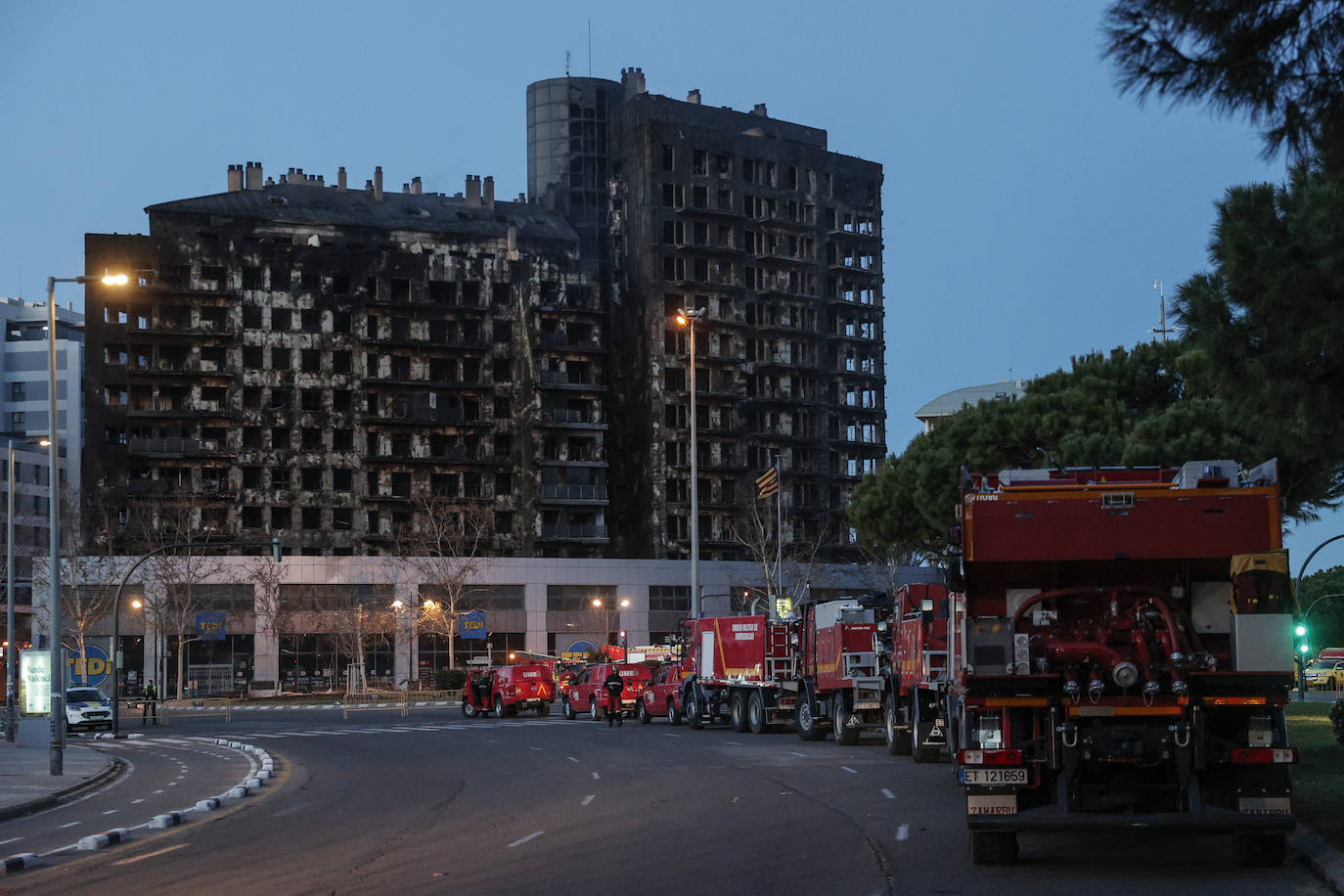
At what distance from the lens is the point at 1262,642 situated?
50.2 ft

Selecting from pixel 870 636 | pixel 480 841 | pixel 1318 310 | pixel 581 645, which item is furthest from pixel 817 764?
pixel 581 645

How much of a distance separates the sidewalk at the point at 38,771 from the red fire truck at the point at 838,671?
14739 millimetres

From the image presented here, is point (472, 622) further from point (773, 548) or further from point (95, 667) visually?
point (95, 667)

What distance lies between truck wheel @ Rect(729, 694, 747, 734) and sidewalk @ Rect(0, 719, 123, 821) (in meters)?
15.6

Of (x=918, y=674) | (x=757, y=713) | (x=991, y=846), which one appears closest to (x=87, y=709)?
(x=757, y=713)

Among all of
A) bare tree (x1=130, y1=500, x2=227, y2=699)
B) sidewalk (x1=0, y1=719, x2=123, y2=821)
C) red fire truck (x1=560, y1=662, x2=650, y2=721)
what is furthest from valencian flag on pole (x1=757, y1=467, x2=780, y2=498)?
bare tree (x1=130, y1=500, x2=227, y2=699)

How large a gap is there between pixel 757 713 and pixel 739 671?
1181 mm

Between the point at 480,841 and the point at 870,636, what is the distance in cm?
1753

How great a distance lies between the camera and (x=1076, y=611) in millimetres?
16688

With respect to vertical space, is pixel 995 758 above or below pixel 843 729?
above

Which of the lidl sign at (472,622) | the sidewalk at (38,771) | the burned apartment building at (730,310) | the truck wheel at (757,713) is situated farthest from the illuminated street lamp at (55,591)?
the burned apartment building at (730,310)

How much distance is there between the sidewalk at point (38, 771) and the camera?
25.8 meters

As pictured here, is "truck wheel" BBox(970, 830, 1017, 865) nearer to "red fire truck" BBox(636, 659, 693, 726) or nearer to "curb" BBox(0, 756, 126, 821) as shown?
"curb" BBox(0, 756, 126, 821)

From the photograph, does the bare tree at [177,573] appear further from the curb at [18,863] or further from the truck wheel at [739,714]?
the curb at [18,863]
